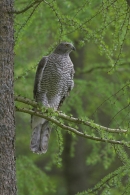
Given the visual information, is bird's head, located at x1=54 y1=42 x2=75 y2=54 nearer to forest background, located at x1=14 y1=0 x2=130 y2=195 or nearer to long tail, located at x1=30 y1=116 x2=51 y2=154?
forest background, located at x1=14 y1=0 x2=130 y2=195

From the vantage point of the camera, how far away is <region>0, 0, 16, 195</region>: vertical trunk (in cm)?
310

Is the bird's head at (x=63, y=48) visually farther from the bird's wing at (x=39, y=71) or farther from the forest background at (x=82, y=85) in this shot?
the bird's wing at (x=39, y=71)

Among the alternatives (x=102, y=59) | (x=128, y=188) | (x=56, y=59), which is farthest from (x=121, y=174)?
(x=102, y=59)

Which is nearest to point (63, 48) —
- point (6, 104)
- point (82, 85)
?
point (82, 85)

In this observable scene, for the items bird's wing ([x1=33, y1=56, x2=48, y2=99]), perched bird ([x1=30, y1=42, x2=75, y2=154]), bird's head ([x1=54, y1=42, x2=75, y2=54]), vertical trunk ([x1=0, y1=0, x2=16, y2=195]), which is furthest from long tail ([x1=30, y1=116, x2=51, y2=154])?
vertical trunk ([x1=0, y1=0, x2=16, y2=195])

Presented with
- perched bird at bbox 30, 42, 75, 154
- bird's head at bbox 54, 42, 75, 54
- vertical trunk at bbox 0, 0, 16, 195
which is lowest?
vertical trunk at bbox 0, 0, 16, 195

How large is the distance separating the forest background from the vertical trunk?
0.14 m

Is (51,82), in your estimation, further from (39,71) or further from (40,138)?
(40,138)

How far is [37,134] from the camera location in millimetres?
4727

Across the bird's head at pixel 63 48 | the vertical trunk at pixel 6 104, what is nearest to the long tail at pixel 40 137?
the bird's head at pixel 63 48

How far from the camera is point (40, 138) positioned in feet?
15.0

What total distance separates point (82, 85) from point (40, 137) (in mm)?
2743

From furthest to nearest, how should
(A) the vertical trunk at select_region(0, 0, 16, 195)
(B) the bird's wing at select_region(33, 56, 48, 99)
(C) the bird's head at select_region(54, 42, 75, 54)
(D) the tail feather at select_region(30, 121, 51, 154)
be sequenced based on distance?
1. (C) the bird's head at select_region(54, 42, 75, 54)
2. (B) the bird's wing at select_region(33, 56, 48, 99)
3. (D) the tail feather at select_region(30, 121, 51, 154)
4. (A) the vertical trunk at select_region(0, 0, 16, 195)

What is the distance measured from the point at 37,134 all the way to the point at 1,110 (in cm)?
160
